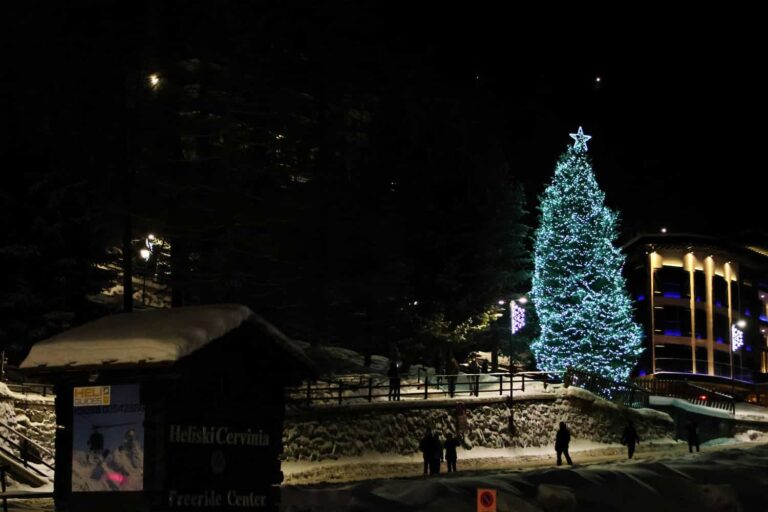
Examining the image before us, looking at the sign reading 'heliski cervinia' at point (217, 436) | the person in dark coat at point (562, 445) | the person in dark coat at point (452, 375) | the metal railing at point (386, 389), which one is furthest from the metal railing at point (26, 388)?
the sign reading 'heliski cervinia' at point (217, 436)

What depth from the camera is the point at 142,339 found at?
1413 cm

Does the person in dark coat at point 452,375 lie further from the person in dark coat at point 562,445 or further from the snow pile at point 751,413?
the snow pile at point 751,413

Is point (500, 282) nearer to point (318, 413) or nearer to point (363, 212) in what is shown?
point (363, 212)

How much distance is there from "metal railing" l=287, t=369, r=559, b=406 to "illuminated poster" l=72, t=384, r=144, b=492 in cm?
1815

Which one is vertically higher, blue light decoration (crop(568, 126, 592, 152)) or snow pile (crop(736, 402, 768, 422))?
blue light decoration (crop(568, 126, 592, 152))

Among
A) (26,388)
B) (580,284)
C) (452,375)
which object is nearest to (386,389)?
(452,375)

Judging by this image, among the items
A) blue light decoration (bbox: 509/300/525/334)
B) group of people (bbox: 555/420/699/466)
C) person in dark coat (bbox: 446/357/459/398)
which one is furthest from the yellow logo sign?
blue light decoration (bbox: 509/300/525/334)

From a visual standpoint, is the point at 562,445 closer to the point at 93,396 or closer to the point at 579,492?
the point at 579,492

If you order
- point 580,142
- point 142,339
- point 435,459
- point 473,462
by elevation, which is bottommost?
point 473,462

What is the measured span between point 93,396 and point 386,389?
26.6m

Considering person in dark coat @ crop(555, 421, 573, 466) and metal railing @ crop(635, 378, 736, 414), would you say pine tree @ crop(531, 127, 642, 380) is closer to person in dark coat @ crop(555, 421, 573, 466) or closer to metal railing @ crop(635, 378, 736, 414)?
metal railing @ crop(635, 378, 736, 414)

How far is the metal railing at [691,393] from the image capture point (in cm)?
5072

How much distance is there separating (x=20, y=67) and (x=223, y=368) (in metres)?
38.3

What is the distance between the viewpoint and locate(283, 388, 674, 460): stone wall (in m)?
34.2
